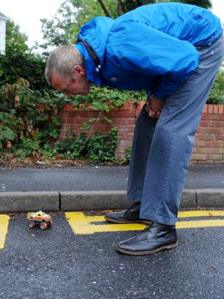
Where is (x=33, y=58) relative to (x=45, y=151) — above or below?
above

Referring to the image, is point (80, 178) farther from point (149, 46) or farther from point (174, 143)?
point (149, 46)

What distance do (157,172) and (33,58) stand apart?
15.2ft

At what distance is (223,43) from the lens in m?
3.31

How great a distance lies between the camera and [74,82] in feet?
9.87

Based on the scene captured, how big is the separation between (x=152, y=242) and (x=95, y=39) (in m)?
1.27

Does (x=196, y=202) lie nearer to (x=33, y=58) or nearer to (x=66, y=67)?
(x=66, y=67)

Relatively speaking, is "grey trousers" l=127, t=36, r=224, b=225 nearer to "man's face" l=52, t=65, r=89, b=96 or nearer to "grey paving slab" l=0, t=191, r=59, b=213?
"man's face" l=52, t=65, r=89, b=96

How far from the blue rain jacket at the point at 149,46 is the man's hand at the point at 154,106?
0.09 m

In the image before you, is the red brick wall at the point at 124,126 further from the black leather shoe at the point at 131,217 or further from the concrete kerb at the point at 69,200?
the black leather shoe at the point at 131,217

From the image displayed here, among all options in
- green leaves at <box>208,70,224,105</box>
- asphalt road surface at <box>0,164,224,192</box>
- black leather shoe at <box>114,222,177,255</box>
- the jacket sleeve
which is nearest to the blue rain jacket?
the jacket sleeve

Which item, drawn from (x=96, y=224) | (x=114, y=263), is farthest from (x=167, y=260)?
(x=96, y=224)

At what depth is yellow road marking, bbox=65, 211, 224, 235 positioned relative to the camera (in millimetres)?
3607

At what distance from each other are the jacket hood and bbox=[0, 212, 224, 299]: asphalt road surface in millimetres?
1056

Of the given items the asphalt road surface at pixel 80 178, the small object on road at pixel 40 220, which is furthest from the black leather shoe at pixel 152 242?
the asphalt road surface at pixel 80 178
